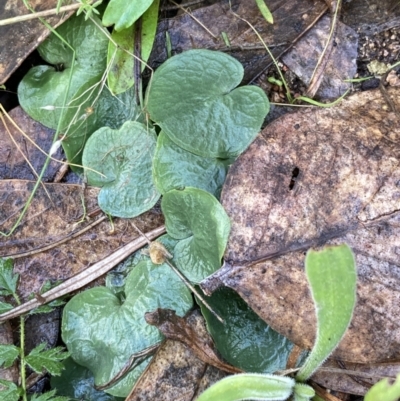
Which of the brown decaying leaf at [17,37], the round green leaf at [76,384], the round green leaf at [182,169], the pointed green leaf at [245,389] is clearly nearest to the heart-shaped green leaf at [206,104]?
the round green leaf at [182,169]

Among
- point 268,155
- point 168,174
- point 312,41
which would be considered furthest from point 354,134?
point 168,174

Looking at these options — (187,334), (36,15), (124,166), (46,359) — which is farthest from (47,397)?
(36,15)

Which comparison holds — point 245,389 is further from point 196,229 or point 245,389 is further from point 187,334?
point 196,229

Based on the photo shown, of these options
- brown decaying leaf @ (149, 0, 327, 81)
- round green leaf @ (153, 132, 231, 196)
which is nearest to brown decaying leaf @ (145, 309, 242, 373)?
round green leaf @ (153, 132, 231, 196)

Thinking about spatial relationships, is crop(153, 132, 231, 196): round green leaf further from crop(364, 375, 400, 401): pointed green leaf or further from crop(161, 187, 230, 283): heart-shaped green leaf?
crop(364, 375, 400, 401): pointed green leaf

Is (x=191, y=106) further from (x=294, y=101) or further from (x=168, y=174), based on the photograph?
(x=294, y=101)

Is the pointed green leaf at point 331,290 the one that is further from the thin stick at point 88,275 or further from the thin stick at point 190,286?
the thin stick at point 88,275

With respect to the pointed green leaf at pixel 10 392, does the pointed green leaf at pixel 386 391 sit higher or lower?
lower
